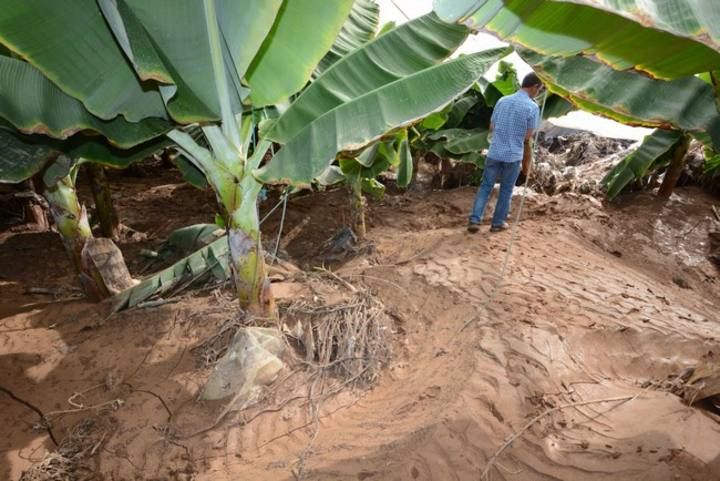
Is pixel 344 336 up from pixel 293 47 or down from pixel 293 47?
down

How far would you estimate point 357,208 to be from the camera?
5938 mm

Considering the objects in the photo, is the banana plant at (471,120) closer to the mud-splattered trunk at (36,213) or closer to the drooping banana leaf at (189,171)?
the drooping banana leaf at (189,171)

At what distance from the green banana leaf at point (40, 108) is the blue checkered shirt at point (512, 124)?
389 cm

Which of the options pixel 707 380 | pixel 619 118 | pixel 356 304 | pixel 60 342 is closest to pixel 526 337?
pixel 707 380

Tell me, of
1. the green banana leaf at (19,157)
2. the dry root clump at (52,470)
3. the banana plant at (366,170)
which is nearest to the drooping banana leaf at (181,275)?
the banana plant at (366,170)

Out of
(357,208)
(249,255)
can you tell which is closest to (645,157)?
(357,208)

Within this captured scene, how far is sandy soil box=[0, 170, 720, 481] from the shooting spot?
2283mm

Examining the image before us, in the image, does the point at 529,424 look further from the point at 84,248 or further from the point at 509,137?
the point at 84,248

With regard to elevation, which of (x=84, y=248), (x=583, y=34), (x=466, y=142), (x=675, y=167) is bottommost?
(x=84, y=248)

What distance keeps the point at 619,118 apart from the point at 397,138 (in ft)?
9.66

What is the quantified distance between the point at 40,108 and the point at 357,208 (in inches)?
162

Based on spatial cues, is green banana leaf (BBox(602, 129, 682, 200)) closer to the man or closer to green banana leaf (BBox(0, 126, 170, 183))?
the man

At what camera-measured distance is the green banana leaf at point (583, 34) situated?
1492 millimetres

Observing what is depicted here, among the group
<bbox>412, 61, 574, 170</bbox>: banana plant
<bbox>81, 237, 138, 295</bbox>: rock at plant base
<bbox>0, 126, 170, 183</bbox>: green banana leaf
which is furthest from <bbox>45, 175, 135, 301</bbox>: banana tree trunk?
<bbox>412, 61, 574, 170</bbox>: banana plant
